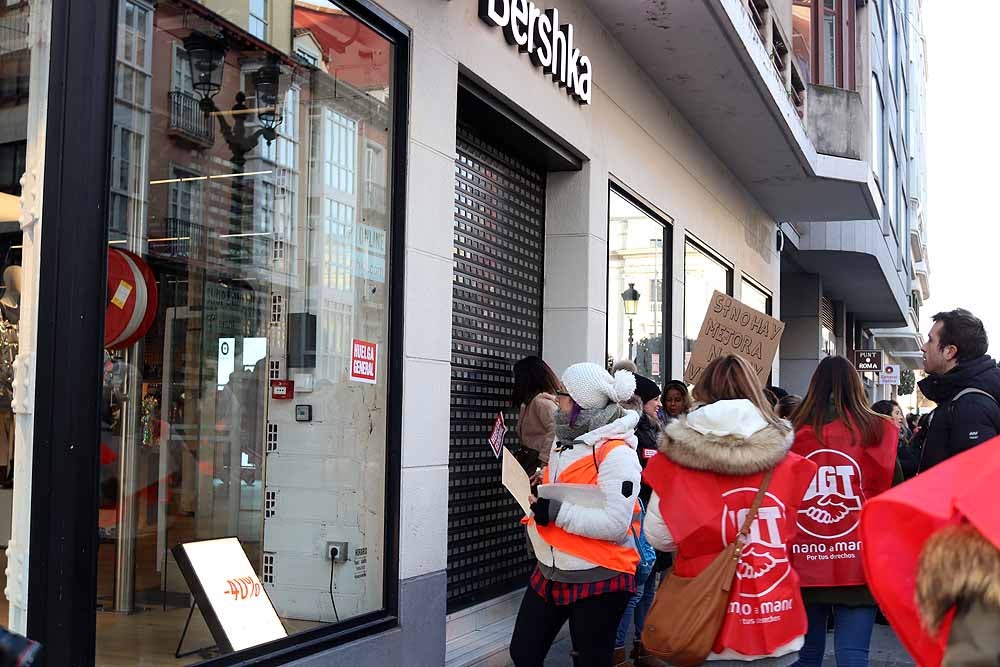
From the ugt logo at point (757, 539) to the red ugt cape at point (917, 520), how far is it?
2051 mm

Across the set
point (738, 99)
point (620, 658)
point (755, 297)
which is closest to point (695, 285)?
point (738, 99)

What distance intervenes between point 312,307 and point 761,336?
14.4 ft

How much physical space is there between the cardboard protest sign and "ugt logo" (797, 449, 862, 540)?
3.72 metres

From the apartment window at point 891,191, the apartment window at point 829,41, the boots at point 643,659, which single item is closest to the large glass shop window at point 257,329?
the boots at point 643,659

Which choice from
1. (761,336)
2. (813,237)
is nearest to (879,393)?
(813,237)

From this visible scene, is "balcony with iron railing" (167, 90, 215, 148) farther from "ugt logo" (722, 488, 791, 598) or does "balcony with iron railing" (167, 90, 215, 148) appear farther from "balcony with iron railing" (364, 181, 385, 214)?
"ugt logo" (722, 488, 791, 598)

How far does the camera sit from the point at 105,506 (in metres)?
4.87

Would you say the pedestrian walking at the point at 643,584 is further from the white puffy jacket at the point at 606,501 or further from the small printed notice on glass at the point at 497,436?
the white puffy jacket at the point at 606,501

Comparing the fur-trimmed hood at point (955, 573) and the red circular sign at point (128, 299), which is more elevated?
the red circular sign at point (128, 299)

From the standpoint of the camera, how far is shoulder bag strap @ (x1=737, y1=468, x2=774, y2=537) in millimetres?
4270

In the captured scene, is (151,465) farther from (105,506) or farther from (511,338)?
(511,338)

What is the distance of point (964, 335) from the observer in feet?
17.7

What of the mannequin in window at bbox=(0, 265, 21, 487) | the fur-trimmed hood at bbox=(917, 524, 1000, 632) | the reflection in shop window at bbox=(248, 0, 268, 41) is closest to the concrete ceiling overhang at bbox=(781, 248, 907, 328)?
the reflection in shop window at bbox=(248, 0, 268, 41)

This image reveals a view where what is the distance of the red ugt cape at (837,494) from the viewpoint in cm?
513
